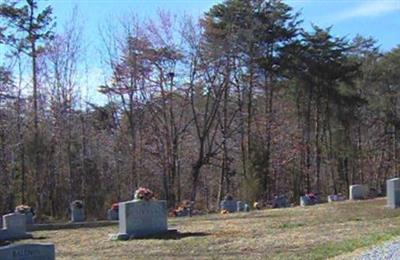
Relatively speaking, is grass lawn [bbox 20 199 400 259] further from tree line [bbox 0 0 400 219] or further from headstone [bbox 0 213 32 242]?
tree line [bbox 0 0 400 219]

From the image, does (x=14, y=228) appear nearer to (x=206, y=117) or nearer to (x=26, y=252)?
(x=26, y=252)

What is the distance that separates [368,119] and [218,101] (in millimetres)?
13217

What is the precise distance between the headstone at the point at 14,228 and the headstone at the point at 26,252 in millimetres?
9820

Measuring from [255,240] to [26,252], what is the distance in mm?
5571

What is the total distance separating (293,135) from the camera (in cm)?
4662

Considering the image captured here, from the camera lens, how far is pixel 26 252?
8297mm

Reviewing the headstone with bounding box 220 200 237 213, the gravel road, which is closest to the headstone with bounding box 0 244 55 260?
the gravel road

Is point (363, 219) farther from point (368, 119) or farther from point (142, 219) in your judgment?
point (368, 119)

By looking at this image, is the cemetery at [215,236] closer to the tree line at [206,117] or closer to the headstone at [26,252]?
the headstone at [26,252]

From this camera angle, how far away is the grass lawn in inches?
452

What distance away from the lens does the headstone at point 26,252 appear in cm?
814

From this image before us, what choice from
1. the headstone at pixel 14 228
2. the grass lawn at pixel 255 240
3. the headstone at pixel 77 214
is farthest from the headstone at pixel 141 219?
the headstone at pixel 77 214

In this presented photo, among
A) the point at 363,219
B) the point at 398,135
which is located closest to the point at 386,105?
the point at 398,135

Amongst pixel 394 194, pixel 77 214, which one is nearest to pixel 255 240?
pixel 394 194
